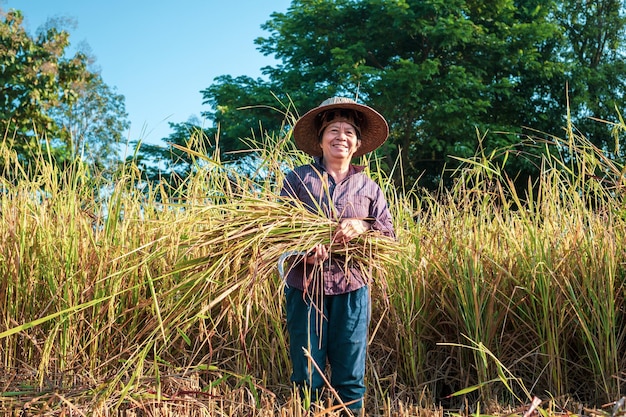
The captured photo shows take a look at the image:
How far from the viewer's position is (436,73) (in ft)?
46.4

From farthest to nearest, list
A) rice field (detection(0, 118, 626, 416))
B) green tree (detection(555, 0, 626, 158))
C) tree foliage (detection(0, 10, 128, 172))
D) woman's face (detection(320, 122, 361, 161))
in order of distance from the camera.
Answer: green tree (detection(555, 0, 626, 158)), tree foliage (detection(0, 10, 128, 172)), rice field (detection(0, 118, 626, 416)), woman's face (detection(320, 122, 361, 161))

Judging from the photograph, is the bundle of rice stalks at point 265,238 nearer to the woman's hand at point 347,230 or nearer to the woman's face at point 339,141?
the woman's hand at point 347,230

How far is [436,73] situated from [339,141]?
12426mm

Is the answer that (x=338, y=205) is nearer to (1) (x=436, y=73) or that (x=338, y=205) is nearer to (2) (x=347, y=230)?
(2) (x=347, y=230)

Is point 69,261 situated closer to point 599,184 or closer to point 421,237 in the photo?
point 421,237

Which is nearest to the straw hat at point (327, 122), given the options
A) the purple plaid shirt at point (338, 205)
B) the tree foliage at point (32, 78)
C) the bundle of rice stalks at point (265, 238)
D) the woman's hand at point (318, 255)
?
the purple plaid shirt at point (338, 205)

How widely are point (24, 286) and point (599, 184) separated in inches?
113

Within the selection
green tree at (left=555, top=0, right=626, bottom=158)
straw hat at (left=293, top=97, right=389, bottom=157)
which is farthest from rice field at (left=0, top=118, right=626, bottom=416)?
green tree at (left=555, top=0, right=626, bottom=158)

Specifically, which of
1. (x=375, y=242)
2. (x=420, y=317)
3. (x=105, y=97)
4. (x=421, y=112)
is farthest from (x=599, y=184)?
(x=105, y=97)

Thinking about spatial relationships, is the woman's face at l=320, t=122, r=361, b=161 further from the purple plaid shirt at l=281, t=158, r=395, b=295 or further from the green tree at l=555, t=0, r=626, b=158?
the green tree at l=555, t=0, r=626, b=158

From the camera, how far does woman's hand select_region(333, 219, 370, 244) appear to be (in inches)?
84.9

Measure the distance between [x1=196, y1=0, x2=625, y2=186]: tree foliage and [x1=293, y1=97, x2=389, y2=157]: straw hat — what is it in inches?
393

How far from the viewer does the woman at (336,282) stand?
2.34 meters

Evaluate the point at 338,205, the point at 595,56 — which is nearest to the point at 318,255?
the point at 338,205
